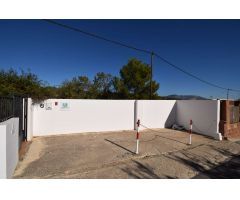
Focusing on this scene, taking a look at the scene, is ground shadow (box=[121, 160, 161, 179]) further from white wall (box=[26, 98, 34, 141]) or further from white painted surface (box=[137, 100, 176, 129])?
white painted surface (box=[137, 100, 176, 129])

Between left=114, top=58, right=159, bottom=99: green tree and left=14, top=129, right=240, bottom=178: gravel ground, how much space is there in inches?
578

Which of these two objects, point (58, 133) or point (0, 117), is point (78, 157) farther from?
point (58, 133)

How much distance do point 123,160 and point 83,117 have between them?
5305 mm

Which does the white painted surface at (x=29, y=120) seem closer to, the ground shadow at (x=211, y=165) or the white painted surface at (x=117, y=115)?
the white painted surface at (x=117, y=115)

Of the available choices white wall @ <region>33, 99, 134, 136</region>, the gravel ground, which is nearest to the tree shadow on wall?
white wall @ <region>33, 99, 134, 136</region>

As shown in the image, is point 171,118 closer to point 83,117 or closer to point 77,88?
point 83,117

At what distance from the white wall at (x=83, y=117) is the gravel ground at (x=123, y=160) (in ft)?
4.30

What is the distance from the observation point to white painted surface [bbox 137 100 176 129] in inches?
481

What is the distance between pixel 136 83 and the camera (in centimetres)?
2286

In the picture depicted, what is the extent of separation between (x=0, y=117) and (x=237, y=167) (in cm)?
698

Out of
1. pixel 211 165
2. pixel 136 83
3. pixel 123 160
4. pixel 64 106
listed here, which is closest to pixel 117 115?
pixel 64 106

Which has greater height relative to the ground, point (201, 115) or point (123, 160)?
point (201, 115)

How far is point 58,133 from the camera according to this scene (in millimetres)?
9797
